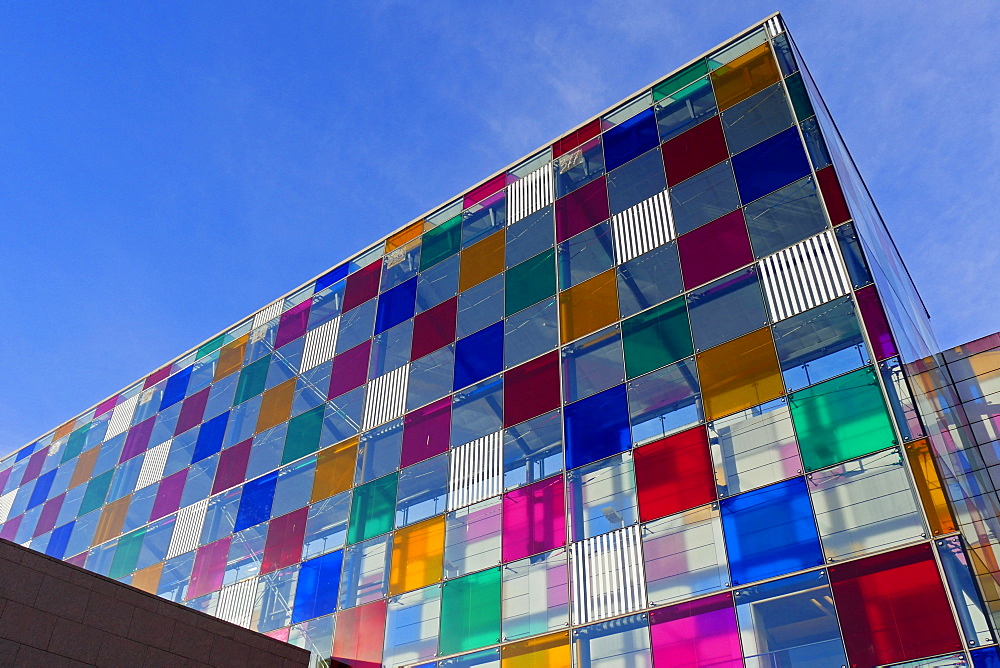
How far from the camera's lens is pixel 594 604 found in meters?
15.7

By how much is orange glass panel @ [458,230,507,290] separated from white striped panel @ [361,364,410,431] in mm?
2877

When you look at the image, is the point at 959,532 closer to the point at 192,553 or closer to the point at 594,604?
the point at 594,604

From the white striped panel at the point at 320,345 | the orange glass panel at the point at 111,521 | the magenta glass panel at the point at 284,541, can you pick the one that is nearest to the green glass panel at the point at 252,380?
the white striped panel at the point at 320,345

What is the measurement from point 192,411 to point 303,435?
706 centimetres

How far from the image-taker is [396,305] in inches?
984

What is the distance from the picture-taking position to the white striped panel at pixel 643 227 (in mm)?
19766

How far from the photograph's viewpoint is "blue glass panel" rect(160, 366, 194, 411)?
100 ft

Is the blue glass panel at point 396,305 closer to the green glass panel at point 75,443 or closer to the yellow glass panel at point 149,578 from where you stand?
the yellow glass panel at point 149,578

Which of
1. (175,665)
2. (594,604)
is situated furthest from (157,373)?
(594,604)

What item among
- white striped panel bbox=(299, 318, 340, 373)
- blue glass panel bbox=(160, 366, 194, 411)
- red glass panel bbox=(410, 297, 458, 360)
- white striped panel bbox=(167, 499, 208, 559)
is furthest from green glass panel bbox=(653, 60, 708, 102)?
blue glass panel bbox=(160, 366, 194, 411)

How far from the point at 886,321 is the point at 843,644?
561 cm

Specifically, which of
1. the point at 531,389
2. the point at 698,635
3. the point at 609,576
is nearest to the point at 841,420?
the point at 698,635

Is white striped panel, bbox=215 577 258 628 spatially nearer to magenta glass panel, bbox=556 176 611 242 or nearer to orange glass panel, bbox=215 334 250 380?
orange glass panel, bbox=215 334 250 380

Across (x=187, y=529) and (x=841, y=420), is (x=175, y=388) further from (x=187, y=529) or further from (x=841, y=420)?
(x=841, y=420)
